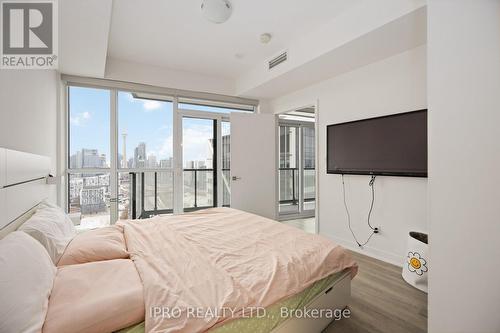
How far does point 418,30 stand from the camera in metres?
2.24

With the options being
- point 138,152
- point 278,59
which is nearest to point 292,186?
point 278,59

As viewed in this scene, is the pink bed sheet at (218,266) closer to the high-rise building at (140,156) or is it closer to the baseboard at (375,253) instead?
the baseboard at (375,253)

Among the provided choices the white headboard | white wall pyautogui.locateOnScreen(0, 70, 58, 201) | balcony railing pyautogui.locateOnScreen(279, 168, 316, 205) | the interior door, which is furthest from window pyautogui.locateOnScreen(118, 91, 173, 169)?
balcony railing pyautogui.locateOnScreen(279, 168, 316, 205)

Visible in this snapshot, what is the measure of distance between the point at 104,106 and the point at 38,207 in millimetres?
2312

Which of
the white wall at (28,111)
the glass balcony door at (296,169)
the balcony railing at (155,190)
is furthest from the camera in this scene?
the glass balcony door at (296,169)

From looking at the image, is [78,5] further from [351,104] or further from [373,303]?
[373,303]

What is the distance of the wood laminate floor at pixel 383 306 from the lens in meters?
1.67

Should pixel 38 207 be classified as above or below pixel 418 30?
below

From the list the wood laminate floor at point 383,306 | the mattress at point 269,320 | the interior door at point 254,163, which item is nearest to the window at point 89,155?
the interior door at point 254,163

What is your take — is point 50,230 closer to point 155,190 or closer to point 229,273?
point 229,273

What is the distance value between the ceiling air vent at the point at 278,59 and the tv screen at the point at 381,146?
1.20 m

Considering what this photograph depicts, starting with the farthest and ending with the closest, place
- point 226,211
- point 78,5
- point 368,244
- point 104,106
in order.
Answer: point 104,106 < point 368,244 < point 226,211 < point 78,5

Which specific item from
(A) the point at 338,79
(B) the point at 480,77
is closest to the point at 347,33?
(A) the point at 338,79

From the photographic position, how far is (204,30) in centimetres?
289
